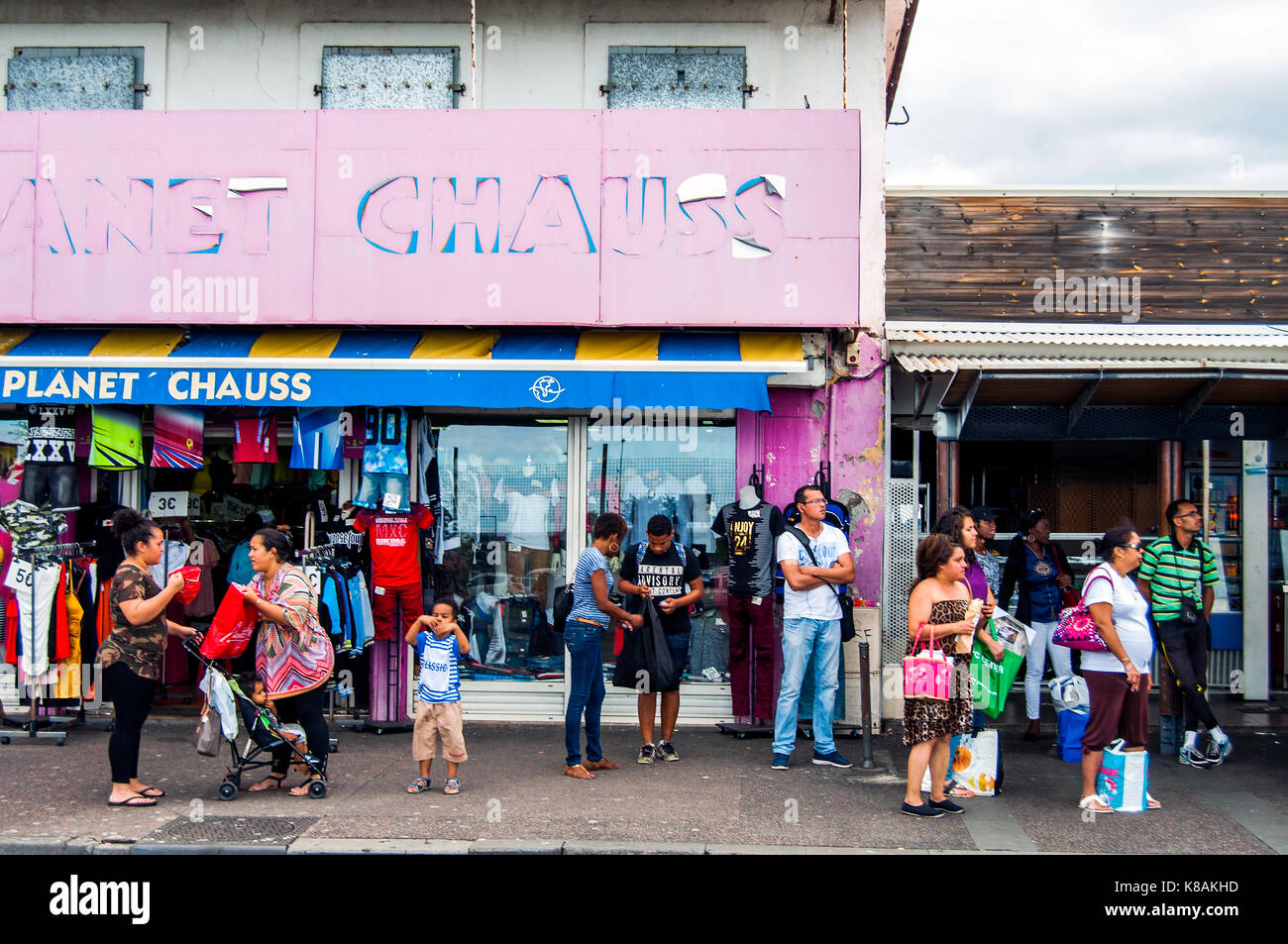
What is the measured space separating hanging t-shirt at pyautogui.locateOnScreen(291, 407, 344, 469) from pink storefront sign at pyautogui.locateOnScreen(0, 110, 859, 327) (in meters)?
0.82

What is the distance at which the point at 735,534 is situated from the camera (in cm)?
901

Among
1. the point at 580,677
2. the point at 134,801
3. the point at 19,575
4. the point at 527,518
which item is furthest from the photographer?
the point at 527,518

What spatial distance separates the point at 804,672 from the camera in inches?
324

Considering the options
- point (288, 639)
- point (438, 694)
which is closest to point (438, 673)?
point (438, 694)

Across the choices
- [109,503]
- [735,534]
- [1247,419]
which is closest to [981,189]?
[1247,419]

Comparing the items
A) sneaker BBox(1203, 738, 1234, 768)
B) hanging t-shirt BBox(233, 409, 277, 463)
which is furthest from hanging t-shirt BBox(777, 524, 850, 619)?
hanging t-shirt BBox(233, 409, 277, 463)

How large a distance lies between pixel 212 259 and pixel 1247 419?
28.6 feet

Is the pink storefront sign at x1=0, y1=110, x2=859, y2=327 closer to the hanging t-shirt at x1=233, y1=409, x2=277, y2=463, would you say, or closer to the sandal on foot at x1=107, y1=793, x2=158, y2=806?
the hanging t-shirt at x1=233, y1=409, x2=277, y2=463

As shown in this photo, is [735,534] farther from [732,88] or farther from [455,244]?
[732,88]

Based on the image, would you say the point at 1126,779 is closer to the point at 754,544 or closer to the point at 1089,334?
the point at 754,544

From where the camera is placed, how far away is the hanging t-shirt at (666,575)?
830cm

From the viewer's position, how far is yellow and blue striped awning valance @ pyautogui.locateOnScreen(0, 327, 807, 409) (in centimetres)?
889

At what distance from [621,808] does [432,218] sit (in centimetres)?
525

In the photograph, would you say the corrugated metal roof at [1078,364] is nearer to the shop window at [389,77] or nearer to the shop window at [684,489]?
the shop window at [684,489]
